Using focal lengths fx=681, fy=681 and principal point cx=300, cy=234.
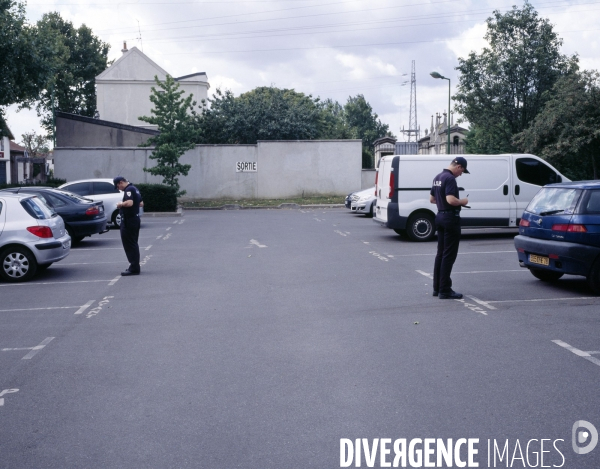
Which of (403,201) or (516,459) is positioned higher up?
(403,201)

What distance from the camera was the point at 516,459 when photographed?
13.9 ft

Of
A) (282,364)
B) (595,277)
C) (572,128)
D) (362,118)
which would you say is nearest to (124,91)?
(572,128)

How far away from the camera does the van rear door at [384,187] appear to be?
1723 centimetres

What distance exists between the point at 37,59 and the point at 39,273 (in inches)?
503

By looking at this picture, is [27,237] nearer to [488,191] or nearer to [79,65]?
[488,191]

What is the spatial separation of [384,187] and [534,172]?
12.7 ft

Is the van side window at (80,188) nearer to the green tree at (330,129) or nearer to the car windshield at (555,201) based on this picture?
the car windshield at (555,201)

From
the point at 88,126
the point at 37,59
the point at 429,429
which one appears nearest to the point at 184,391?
the point at 429,429

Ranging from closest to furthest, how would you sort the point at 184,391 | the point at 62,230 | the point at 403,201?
the point at 184,391 → the point at 62,230 → the point at 403,201

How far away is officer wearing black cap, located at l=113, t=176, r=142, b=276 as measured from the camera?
40.2 feet

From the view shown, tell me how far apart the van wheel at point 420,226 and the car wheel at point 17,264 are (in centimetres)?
907

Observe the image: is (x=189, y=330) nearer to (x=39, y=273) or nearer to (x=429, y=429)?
(x=429, y=429)

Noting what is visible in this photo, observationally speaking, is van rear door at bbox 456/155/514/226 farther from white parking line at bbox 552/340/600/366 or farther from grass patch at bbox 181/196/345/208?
grass patch at bbox 181/196/345/208

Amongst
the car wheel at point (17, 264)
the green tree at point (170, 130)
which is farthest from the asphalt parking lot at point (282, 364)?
the green tree at point (170, 130)
